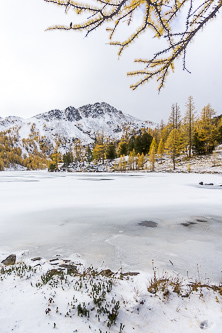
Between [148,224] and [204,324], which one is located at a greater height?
[204,324]

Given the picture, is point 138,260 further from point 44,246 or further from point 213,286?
point 44,246

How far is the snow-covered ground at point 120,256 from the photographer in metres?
2.29

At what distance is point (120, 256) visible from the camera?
457 centimetres

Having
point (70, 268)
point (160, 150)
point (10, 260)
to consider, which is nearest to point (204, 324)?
point (70, 268)

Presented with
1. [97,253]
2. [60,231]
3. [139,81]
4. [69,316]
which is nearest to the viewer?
[69,316]

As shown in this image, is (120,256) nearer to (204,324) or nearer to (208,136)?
(204,324)

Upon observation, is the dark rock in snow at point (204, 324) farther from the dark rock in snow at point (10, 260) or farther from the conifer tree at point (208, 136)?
the conifer tree at point (208, 136)

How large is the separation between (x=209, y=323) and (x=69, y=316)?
188 cm

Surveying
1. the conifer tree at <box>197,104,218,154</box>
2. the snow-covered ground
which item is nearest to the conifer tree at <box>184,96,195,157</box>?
the conifer tree at <box>197,104,218,154</box>

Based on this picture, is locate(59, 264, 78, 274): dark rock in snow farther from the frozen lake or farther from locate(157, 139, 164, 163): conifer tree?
locate(157, 139, 164, 163): conifer tree

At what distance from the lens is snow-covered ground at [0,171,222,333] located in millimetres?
2285

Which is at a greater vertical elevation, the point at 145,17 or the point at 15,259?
the point at 145,17

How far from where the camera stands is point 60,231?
20.9 feet

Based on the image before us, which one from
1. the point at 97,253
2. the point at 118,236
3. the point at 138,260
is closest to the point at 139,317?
the point at 138,260
